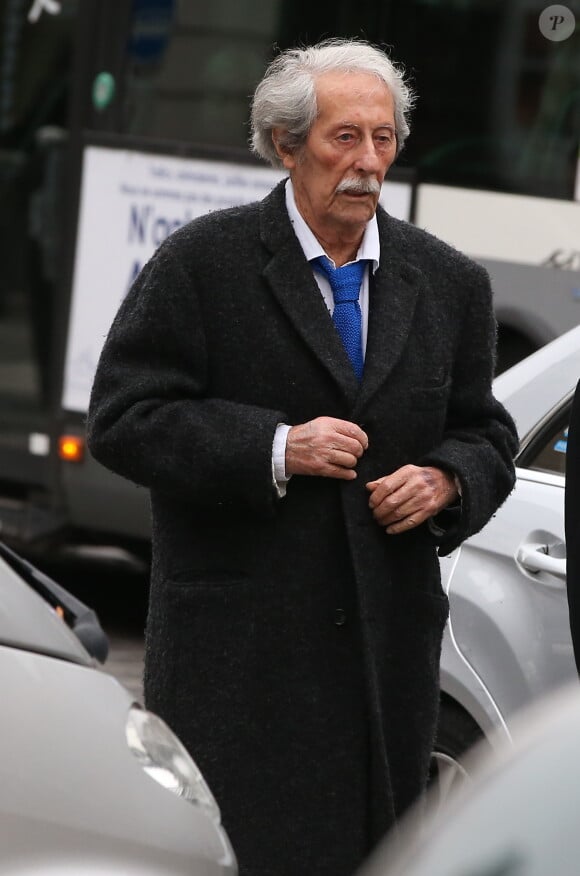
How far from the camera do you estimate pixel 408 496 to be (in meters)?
3.30

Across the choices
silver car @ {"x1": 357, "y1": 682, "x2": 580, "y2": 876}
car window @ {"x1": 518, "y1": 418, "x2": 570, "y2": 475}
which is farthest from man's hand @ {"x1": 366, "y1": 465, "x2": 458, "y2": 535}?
silver car @ {"x1": 357, "y1": 682, "x2": 580, "y2": 876}

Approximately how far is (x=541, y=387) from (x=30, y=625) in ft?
5.80

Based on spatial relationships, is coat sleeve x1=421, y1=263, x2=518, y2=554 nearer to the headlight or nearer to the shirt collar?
the shirt collar

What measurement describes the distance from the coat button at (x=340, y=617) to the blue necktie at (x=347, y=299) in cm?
43

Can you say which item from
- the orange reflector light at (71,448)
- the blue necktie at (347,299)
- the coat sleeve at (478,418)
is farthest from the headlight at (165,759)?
the orange reflector light at (71,448)

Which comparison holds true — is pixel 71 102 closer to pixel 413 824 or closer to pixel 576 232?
pixel 576 232

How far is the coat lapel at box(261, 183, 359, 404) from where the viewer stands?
132 inches

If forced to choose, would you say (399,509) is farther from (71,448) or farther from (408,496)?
(71,448)

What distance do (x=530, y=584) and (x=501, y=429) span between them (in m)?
0.87

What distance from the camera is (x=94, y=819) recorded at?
2.89m

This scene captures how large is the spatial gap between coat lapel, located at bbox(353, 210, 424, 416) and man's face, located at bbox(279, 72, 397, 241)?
0.36 ft

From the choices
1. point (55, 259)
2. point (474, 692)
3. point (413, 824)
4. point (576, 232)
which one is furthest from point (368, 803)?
point (55, 259)

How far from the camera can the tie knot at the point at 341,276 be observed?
344 centimetres

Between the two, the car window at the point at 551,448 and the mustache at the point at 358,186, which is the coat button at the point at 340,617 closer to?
the mustache at the point at 358,186
